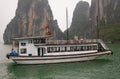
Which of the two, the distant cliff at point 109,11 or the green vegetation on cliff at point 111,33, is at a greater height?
the distant cliff at point 109,11

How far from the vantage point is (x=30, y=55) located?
38.0 m

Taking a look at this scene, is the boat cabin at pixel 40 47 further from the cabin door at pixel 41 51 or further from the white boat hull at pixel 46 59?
the white boat hull at pixel 46 59

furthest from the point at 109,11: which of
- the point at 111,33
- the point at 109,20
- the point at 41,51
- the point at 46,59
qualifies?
the point at 46,59

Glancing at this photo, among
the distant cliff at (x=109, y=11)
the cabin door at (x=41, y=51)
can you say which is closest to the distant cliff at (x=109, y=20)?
the distant cliff at (x=109, y=11)

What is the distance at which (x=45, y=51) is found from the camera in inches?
1503

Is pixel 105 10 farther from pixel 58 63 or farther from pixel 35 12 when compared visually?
pixel 58 63

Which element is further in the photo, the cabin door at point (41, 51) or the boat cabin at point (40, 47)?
the cabin door at point (41, 51)

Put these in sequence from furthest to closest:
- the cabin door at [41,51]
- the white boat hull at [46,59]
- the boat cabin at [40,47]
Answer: the cabin door at [41,51], the boat cabin at [40,47], the white boat hull at [46,59]

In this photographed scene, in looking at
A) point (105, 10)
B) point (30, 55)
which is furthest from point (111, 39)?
point (30, 55)

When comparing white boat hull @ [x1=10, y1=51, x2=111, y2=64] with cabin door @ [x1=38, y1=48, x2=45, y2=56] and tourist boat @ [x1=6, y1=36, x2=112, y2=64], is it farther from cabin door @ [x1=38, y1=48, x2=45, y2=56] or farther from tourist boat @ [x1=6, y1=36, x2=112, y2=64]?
cabin door @ [x1=38, y1=48, x2=45, y2=56]

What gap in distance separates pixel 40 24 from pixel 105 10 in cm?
5230

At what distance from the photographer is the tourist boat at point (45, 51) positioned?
37344 millimetres

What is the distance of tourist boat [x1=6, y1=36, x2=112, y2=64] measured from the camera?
1470 inches

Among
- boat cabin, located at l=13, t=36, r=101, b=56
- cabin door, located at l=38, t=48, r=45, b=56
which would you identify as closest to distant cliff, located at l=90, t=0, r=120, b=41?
boat cabin, located at l=13, t=36, r=101, b=56
